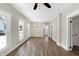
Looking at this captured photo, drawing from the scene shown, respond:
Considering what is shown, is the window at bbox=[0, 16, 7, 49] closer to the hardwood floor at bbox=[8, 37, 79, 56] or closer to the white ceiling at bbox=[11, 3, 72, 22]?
the hardwood floor at bbox=[8, 37, 79, 56]

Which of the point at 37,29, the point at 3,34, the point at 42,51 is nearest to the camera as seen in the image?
the point at 3,34

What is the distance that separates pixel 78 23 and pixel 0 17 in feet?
17.2

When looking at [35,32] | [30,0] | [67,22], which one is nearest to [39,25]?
[35,32]

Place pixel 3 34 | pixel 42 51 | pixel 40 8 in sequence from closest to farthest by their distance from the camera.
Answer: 1. pixel 3 34
2. pixel 42 51
3. pixel 40 8

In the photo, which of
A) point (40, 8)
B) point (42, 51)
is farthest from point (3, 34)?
point (40, 8)

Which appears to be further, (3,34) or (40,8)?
(40,8)

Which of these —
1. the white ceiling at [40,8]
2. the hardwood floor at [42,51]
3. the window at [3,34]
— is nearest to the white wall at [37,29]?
the white ceiling at [40,8]

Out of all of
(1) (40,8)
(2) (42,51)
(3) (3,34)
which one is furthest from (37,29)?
(3) (3,34)

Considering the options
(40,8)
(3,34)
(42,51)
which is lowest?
(42,51)

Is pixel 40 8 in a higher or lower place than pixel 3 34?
higher

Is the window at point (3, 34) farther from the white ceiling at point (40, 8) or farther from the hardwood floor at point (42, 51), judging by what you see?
the white ceiling at point (40, 8)

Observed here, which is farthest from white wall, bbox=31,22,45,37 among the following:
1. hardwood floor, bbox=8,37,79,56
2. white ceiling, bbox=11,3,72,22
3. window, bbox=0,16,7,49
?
window, bbox=0,16,7,49

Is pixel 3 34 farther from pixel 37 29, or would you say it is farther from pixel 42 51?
pixel 37 29

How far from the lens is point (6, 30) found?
15.4ft
